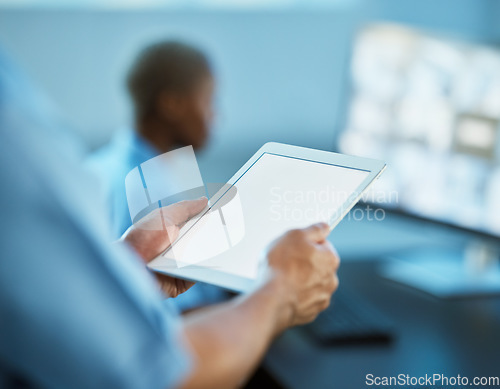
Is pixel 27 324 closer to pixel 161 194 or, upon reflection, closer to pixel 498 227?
pixel 161 194

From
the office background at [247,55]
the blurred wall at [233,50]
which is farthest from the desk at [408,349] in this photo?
the blurred wall at [233,50]

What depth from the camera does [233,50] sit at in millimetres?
2797

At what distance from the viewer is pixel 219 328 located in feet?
1.53

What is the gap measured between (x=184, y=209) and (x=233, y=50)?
7.40ft

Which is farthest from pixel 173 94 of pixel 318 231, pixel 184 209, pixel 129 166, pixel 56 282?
pixel 56 282

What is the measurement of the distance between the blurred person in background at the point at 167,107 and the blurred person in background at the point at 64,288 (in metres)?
0.45

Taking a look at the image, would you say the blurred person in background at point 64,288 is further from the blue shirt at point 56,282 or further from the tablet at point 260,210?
the tablet at point 260,210

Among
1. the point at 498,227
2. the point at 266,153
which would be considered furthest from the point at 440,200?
the point at 266,153

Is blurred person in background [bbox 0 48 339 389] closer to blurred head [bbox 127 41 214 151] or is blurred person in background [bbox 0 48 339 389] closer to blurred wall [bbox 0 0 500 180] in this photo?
blurred head [bbox 127 41 214 151]

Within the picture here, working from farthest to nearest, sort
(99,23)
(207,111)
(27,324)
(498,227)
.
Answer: (99,23) < (498,227) < (207,111) < (27,324)

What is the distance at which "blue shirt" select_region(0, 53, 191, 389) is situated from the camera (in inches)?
14.8

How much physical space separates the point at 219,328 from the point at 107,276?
0.11 meters

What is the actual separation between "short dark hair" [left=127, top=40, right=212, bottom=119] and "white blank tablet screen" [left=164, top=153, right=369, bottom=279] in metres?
0.43

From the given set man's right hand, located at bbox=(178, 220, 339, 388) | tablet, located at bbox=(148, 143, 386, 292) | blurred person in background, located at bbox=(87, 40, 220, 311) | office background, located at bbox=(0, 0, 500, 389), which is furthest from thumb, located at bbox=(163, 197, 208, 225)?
office background, located at bbox=(0, 0, 500, 389)
